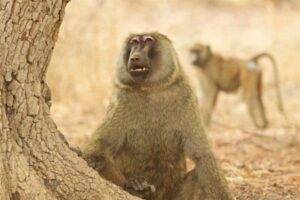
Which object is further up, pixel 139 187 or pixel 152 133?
pixel 152 133

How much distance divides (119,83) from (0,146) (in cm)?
107

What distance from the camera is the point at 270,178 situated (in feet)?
17.9

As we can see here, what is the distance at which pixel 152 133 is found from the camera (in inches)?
162

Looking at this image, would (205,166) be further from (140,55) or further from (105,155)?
(140,55)

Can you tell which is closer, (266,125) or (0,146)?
(0,146)

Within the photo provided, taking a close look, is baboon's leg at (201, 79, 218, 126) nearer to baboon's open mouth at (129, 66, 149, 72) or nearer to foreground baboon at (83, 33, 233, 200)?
foreground baboon at (83, 33, 233, 200)

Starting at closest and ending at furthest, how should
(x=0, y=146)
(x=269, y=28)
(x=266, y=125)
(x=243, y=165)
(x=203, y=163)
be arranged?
(x=0, y=146), (x=203, y=163), (x=243, y=165), (x=266, y=125), (x=269, y=28)

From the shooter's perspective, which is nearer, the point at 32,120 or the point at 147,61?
the point at 32,120

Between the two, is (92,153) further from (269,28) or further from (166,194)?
(269,28)

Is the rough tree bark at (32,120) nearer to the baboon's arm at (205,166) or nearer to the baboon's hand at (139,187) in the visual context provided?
the baboon's hand at (139,187)

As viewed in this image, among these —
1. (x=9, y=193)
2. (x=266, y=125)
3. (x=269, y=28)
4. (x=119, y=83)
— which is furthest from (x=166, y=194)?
(x=269, y=28)

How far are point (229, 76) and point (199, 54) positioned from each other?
1.67 ft

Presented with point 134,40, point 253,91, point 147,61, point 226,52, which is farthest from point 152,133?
point 226,52

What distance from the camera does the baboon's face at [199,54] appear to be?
10039 millimetres
